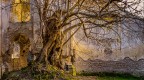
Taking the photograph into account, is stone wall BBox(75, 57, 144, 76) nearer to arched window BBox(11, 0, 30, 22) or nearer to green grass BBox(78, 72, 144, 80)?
green grass BBox(78, 72, 144, 80)

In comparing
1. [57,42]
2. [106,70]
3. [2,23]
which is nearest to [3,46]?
[2,23]

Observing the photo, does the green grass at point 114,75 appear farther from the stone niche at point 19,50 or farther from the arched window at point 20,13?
the arched window at point 20,13

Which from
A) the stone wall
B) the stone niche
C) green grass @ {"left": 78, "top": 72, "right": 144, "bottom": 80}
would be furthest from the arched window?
green grass @ {"left": 78, "top": 72, "right": 144, "bottom": 80}

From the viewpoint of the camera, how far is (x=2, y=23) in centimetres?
2167

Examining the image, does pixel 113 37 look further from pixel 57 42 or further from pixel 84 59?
pixel 57 42

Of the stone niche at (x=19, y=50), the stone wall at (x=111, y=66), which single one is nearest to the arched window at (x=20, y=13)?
the stone niche at (x=19, y=50)

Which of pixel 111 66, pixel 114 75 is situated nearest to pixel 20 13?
pixel 111 66

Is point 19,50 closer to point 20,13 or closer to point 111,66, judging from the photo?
point 20,13

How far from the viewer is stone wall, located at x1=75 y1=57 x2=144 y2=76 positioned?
68.1 ft

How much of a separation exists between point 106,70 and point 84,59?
134 centimetres

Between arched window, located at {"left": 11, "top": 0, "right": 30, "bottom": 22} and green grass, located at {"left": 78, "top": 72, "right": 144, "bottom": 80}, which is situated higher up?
arched window, located at {"left": 11, "top": 0, "right": 30, "bottom": 22}

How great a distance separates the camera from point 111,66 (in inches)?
827

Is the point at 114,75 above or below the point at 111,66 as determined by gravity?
below

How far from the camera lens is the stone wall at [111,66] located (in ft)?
68.1
